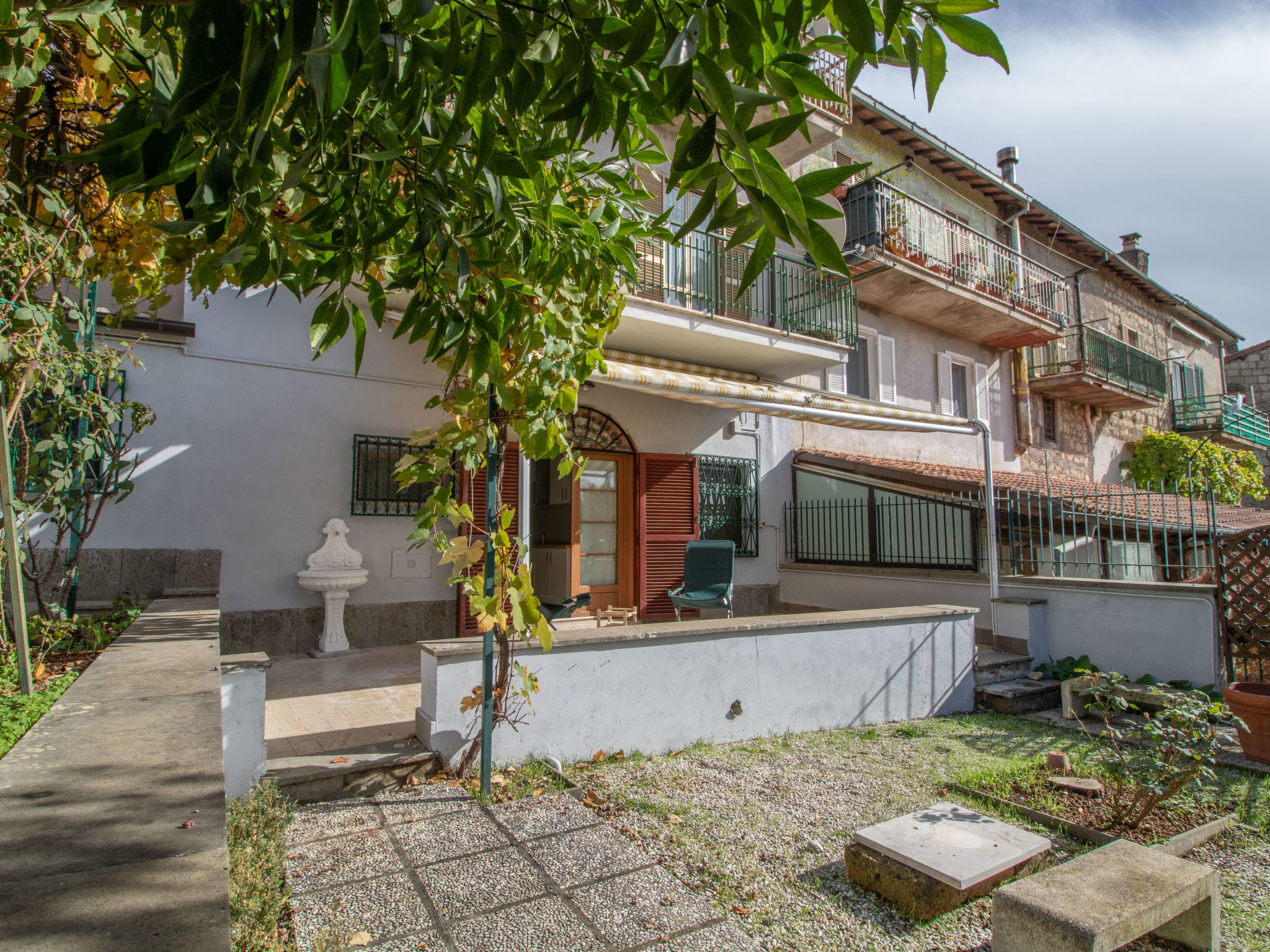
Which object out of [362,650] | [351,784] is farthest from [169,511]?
[351,784]

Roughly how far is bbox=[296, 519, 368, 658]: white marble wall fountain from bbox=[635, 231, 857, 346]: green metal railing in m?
4.15

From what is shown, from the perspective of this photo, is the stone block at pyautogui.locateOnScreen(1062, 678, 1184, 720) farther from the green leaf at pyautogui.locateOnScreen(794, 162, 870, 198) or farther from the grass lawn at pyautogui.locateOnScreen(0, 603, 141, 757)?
the grass lawn at pyautogui.locateOnScreen(0, 603, 141, 757)

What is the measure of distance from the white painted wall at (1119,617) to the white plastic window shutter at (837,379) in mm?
3693

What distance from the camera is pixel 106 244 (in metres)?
3.82

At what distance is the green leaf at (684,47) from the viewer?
39.1 inches

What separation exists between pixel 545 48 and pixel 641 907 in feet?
9.31

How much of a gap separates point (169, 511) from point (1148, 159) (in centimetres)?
909

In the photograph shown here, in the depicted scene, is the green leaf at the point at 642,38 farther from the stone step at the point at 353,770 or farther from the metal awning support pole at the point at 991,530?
the metal awning support pole at the point at 991,530

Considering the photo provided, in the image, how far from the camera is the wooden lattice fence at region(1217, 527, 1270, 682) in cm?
621

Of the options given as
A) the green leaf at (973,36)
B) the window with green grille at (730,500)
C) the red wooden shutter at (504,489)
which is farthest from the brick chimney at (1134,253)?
the green leaf at (973,36)

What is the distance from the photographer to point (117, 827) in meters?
1.46

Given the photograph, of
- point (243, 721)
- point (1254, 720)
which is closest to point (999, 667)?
point (1254, 720)

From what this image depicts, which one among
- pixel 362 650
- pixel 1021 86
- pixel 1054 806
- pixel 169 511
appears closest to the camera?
pixel 1021 86

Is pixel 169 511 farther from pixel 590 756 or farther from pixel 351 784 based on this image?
pixel 590 756
